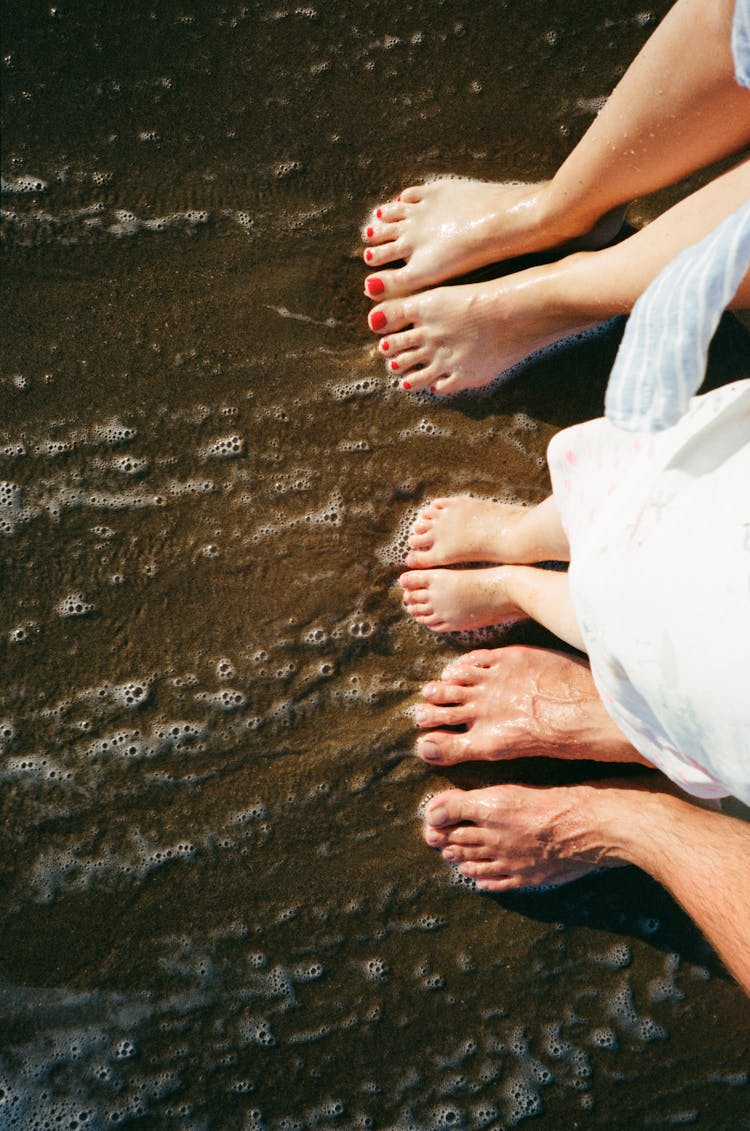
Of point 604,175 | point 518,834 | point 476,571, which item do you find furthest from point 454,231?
point 518,834

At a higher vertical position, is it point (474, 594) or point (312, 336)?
point (312, 336)

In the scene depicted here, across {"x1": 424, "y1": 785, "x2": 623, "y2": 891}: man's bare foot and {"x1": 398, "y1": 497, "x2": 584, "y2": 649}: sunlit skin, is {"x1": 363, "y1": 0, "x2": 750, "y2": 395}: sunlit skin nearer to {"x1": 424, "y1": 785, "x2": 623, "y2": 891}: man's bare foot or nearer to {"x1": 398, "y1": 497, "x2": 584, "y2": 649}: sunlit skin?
{"x1": 398, "y1": 497, "x2": 584, "y2": 649}: sunlit skin

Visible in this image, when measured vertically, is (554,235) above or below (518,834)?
above

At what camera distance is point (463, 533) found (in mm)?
1964

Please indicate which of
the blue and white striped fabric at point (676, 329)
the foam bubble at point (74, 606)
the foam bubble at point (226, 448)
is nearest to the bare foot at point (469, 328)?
the foam bubble at point (226, 448)

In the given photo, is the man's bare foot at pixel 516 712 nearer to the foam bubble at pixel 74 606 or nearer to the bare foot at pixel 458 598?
the bare foot at pixel 458 598

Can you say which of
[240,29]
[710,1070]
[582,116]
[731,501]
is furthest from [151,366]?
[710,1070]

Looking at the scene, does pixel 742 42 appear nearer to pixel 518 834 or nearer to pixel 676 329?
pixel 676 329

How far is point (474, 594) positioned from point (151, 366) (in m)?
1.04

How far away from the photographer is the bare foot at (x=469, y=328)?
1921mm

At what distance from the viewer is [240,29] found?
2014 millimetres

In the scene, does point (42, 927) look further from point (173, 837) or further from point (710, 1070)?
point (710, 1070)

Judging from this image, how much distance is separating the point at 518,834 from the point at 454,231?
1558 mm

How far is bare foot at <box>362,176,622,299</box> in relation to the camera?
1.93 metres
